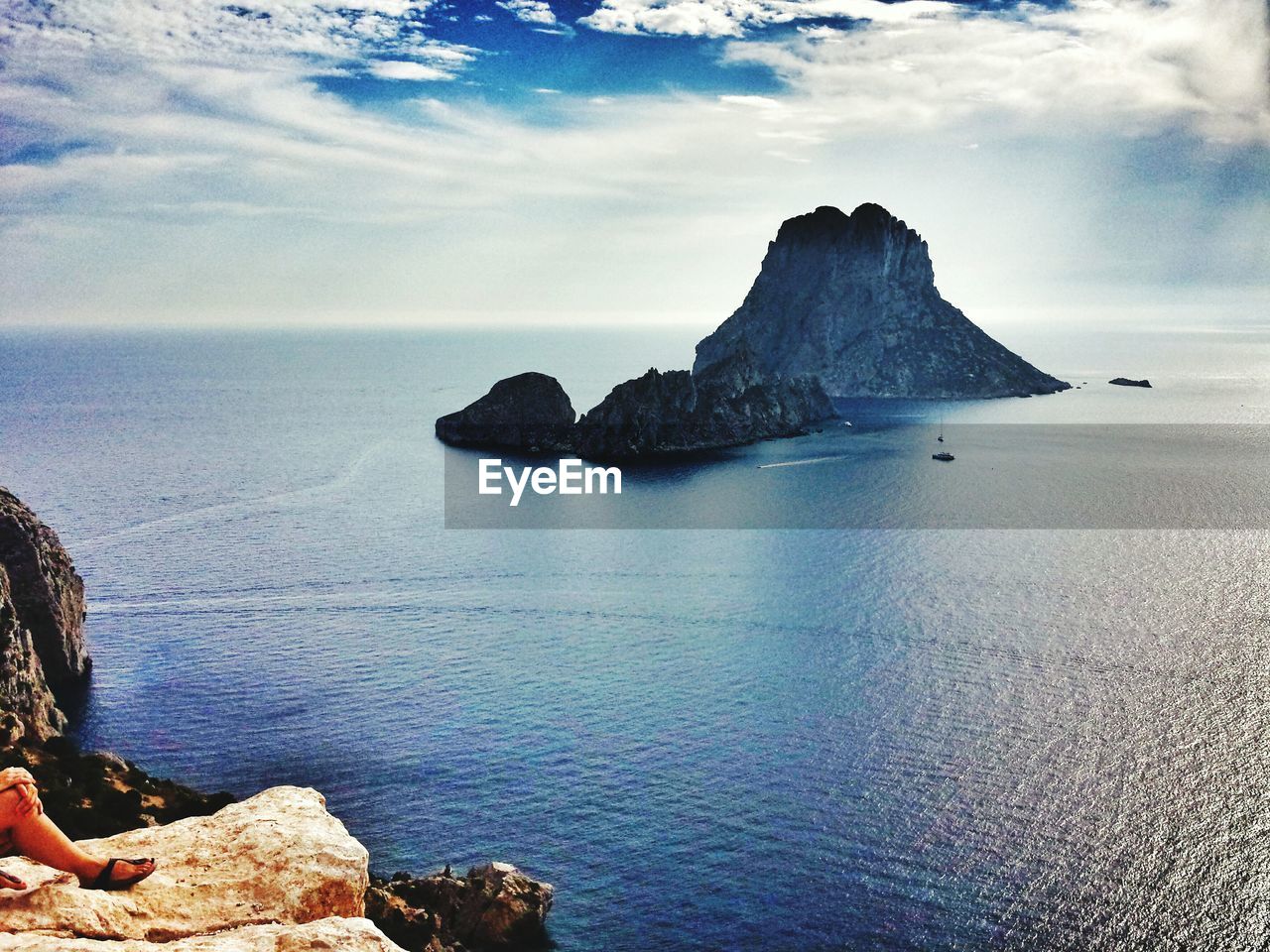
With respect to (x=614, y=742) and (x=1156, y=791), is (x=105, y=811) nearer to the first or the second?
(x=614, y=742)

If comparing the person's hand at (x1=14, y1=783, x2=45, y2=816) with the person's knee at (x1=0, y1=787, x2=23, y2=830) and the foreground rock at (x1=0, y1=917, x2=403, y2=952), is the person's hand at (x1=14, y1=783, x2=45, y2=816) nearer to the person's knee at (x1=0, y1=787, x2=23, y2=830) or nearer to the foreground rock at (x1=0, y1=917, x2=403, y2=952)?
the person's knee at (x1=0, y1=787, x2=23, y2=830)

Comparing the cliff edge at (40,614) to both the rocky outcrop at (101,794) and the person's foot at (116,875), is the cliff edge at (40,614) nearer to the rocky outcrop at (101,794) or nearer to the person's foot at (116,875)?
the rocky outcrop at (101,794)

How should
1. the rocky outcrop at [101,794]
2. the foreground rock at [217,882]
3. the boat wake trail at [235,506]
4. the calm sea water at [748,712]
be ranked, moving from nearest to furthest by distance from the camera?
the foreground rock at [217,882] < the rocky outcrop at [101,794] < the calm sea water at [748,712] < the boat wake trail at [235,506]

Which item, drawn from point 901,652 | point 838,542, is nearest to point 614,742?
point 901,652

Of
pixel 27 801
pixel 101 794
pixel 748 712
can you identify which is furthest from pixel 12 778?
pixel 748 712

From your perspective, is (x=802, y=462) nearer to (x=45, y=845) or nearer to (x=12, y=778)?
(x=45, y=845)

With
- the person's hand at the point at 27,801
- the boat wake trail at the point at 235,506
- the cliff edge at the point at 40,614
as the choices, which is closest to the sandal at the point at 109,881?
the person's hand at the point at 27,801
